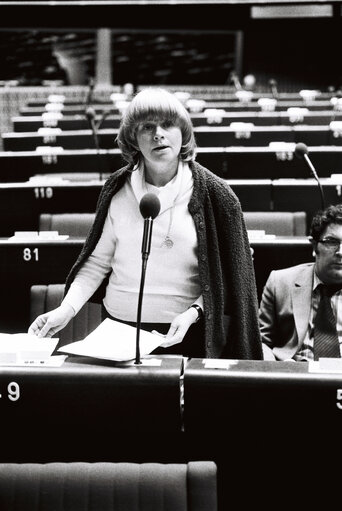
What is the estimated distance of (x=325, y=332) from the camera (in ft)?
7.48

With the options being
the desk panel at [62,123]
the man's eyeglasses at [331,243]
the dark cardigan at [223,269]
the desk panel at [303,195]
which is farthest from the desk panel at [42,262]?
the desk panel at [62,123]

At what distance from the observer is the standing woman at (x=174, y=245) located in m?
1.76

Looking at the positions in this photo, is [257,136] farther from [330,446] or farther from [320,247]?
[330,446]

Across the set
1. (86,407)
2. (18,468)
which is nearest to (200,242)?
(86,407)

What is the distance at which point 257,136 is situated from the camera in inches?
202

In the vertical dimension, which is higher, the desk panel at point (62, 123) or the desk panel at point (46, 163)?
the desk panel at point (62, 123)

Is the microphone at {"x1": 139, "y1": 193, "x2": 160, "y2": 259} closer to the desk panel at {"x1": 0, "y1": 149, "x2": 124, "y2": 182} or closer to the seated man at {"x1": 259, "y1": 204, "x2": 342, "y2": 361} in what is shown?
the seated man at {"x1": 259, "y1": 204, "x2": 342, "y2": 361}

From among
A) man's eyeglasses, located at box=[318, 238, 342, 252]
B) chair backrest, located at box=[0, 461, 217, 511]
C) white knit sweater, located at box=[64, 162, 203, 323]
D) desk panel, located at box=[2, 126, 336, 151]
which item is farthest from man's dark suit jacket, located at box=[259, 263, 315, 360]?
desk panel, located at box=[2, 126, 336, 151]

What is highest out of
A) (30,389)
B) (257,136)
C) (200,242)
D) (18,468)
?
(257,136)

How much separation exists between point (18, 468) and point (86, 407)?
16cm

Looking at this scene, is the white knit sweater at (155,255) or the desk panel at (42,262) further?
the desk panel at (42,262)

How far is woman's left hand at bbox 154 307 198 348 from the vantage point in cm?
164

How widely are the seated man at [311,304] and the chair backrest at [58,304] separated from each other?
532mm

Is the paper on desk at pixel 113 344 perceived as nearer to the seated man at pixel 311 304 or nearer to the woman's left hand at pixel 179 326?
the woman's left hand at pixel 179 326
